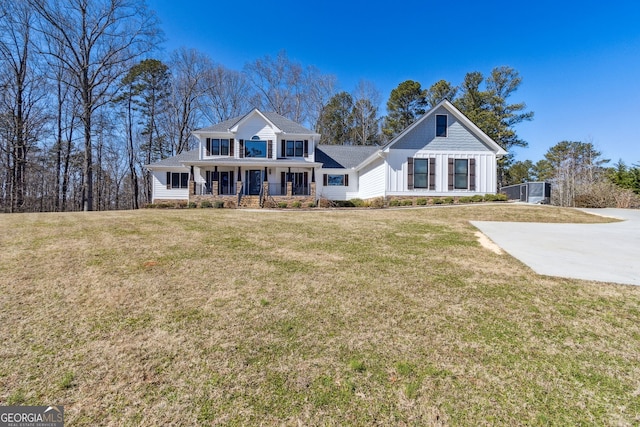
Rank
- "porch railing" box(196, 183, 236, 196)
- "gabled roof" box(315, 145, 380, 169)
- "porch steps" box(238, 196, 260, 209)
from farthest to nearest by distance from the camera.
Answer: "gabled roof" box(315, 145, 380, 169) < "porch railing" box(196, 183, 236, 196) < "porch steps" box(238, 196, 260, 209)

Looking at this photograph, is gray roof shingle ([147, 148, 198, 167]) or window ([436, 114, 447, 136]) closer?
window ([436, 114, 447, 136])

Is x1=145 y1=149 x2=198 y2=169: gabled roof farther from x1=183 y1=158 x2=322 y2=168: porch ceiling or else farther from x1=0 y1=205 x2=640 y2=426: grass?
x1=0 y1=205 x2=640 y2=426: grass

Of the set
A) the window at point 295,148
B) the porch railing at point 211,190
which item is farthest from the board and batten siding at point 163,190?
the window at point 295,148

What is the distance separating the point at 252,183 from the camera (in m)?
22.6

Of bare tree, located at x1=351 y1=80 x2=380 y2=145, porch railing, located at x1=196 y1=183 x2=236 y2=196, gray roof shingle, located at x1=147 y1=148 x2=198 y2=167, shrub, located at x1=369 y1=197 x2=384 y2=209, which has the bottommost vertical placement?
shrub, located at x1=369 y1=197 x2=384 y2=209

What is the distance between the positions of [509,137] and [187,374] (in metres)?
37.0

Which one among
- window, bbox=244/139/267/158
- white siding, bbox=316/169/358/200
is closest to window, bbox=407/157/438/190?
white siding, bbox=316/169/358/200

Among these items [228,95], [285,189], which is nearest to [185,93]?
[228,95]

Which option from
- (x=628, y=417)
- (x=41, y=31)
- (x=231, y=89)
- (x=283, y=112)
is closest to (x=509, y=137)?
(x=283, y=112)

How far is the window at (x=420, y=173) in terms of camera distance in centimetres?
1764

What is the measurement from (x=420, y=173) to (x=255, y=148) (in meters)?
12.2

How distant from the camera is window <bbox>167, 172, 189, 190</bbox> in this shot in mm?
24062

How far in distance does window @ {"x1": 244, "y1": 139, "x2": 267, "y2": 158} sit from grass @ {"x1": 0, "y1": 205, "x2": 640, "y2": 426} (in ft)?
57.5

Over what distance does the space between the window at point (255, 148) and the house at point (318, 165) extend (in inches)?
2.9
